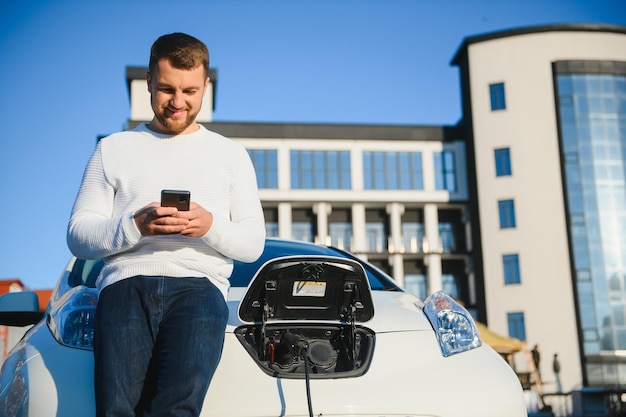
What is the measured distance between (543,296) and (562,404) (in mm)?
8293

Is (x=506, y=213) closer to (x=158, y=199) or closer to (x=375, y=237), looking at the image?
A: (x=375, y=237)

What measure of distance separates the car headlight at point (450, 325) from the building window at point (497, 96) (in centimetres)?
4318

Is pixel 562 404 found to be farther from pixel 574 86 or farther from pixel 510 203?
pixel 574 86

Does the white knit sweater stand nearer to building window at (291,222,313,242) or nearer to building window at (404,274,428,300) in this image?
building window at (291,222,313,242)

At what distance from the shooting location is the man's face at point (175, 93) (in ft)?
6.94

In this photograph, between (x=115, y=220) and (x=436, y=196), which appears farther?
(x=436, y=196)

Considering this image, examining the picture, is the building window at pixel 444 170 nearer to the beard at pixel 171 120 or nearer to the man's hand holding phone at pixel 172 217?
the beard at pixel 171 120

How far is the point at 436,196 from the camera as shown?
154 feet

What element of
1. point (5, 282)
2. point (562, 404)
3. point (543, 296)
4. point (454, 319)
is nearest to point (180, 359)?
point (454, 319)

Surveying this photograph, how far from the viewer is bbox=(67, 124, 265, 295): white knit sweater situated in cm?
208

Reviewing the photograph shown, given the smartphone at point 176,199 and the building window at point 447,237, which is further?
the building window at point 447,237

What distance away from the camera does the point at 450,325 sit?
267cm

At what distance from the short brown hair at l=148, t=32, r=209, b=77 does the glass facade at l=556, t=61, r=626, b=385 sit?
40499 mm

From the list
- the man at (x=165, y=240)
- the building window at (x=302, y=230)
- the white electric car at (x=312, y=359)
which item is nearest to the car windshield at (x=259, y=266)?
the white electric car at (x=312, y=359)
